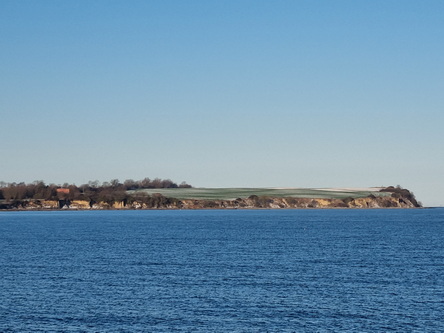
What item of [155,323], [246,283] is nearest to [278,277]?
[246,283]

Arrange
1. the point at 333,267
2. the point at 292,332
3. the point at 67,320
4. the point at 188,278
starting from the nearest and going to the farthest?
the point at 292,332 < the point at 67,320 < the point at 188,278 < the point at 333,267

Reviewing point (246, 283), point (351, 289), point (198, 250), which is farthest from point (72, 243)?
point (351, 289)

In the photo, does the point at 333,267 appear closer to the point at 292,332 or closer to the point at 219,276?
the point at 219,276

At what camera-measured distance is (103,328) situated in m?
43.1

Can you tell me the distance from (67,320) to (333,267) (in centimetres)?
3441

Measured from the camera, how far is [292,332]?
4188 cm

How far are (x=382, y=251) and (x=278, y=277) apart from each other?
31.9 meters

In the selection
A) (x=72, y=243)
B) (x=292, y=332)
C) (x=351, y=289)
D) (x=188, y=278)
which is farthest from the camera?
(x=72, y=243)

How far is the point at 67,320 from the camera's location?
148ft

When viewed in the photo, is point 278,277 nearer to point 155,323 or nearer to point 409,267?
point 409,267

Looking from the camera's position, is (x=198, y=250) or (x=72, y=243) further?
(x=72, y=243)

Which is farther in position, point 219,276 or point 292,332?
point 219,276

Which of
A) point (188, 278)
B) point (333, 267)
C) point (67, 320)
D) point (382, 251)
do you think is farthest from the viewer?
point (382, 251)

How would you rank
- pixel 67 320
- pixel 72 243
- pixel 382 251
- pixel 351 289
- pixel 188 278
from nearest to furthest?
pixel 67 320 → pixel 351 289 → pixel 188 278 → pixel 382 251 → pixel 72 243
